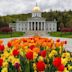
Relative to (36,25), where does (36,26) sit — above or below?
below

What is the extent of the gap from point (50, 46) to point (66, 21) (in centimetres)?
9122

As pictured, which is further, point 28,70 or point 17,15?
point 17,15

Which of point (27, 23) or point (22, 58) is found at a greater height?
point (22, 58)

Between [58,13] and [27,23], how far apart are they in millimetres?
14110

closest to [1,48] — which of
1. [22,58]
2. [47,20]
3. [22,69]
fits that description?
[22,58]

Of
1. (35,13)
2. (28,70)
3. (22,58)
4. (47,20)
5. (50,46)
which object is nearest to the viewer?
(28,70)

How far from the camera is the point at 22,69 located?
4996 millimetres

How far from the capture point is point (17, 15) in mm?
139750

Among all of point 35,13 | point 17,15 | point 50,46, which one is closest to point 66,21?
point 35,13

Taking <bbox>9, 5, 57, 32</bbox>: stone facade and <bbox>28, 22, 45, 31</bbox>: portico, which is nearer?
<bbox>9, 5, 57, 32</bbox>: stone facade

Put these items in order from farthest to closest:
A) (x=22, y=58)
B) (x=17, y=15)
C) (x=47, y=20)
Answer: (x=17, y=15)
(x=47, y=20)
(x=22, y=58)

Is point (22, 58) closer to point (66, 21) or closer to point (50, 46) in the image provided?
point (50, 46)

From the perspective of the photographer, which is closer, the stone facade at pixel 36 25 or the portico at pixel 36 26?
the stone facade at pixel 36 25

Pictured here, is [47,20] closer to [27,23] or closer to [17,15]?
[27,23]
